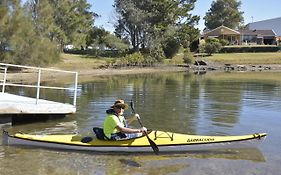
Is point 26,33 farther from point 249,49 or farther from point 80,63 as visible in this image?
point 249,49

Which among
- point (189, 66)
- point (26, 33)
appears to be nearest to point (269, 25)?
point (189, 66)

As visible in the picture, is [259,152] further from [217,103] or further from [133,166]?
[217,103]

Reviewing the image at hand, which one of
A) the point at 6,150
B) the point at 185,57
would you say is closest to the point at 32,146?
the point at 6,150

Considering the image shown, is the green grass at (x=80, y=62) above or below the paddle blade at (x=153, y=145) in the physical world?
above

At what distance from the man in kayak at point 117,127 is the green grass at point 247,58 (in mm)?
58110

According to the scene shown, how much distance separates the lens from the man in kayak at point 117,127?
415 inches

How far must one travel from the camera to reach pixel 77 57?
2424 inches

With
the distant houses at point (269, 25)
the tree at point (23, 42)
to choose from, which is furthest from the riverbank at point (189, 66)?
the distant houses at point (269, 25)

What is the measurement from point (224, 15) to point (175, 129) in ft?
366

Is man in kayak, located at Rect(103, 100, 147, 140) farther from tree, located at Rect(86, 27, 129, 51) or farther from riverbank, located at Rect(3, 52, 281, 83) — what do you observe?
tree, located at Rect(86, 27, 129, 51)

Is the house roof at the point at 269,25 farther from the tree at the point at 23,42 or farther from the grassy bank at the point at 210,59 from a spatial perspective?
the tree at the point at 23,42

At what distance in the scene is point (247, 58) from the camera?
70250mm

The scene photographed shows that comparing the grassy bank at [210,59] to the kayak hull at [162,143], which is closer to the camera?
the kayak hull at [162,143]

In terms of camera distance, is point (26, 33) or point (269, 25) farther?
point (269, 25)
